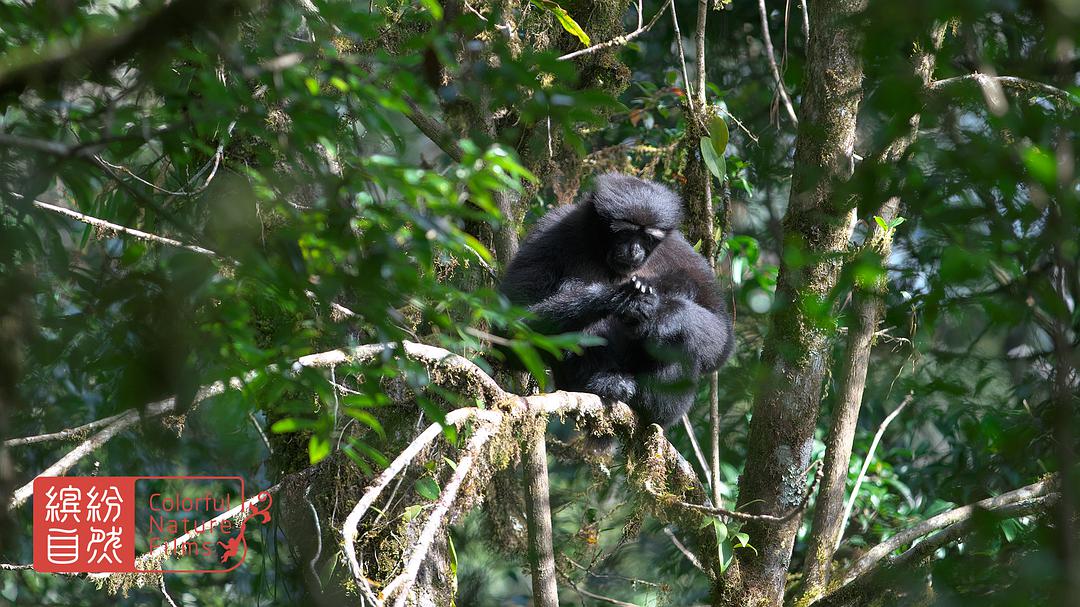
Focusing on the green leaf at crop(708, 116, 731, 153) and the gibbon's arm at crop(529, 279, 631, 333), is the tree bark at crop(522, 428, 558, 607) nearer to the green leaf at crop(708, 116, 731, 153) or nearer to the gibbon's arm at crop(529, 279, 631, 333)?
the gibbon's arm at crop(529, 279, 631, 333)

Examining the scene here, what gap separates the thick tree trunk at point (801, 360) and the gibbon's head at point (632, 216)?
117cm

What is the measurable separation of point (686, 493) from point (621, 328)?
117cm

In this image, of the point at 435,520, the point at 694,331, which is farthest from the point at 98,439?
the point at 694,331

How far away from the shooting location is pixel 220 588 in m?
7.98

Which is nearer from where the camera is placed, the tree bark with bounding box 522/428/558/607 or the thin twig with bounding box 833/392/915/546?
the thin twig with bounding box 833/392/915/546

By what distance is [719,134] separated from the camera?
18.4 ft

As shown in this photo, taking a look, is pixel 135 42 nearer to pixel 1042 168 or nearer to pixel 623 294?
pixel 1042 168

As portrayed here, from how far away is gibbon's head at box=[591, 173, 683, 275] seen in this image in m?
5.83

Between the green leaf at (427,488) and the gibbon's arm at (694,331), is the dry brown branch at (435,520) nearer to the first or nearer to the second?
the green leaf at (427,488)

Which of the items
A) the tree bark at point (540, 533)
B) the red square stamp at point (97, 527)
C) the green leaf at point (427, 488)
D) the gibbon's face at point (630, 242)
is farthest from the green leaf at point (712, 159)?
the red square stamp at point (97, 527)

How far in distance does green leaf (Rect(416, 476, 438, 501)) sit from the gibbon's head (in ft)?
7.18

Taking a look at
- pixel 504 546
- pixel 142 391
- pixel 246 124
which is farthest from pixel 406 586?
pixel 504 546

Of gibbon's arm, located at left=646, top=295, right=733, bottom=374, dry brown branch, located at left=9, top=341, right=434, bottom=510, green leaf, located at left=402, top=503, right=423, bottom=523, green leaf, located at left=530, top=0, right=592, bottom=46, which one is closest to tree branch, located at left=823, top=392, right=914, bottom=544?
gibbon's arm, located at left=646, top=295, right=733, bottom=374

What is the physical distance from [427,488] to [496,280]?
7.48 ft
